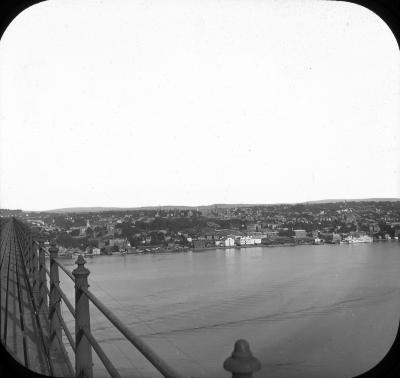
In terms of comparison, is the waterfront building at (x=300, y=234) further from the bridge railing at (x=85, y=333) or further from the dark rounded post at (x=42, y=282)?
the bridge railing at (x=85, y=333)

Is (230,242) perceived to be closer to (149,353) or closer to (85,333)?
(85,333)

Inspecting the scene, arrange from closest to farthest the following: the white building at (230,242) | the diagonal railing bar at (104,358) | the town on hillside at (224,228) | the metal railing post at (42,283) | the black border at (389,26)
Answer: the diagonal railing bar at (104,358) → the black border at (389,26) → the metal railing post at (42,283) → the town on hillside at (224,228) → the white building at (230,242)

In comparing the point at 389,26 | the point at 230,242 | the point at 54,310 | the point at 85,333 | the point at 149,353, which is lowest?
the point at 230,242

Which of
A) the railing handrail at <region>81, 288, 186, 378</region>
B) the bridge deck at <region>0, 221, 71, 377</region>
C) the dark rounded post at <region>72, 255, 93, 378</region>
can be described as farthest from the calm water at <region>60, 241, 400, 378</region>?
the railing handrail at <region>81, 288, 186, 378</region>

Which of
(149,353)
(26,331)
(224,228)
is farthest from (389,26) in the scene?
(224,228)

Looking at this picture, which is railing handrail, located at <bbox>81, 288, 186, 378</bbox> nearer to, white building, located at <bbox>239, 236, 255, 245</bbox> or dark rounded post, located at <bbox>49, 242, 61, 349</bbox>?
dark rounded post, located at <bbox>49, 242, 61, 349</bbox>

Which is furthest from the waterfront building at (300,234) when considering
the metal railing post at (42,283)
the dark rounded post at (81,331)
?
the dark rounded post at (81,331)
